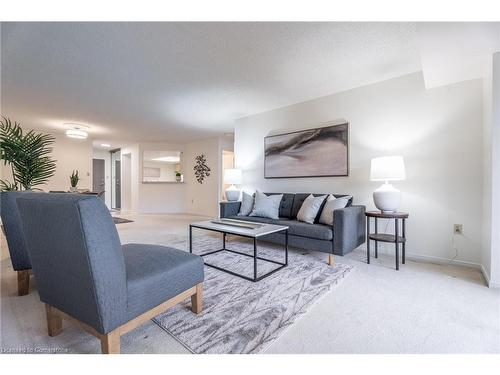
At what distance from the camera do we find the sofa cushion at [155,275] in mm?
1096

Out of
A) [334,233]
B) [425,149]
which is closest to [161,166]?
[334,233]

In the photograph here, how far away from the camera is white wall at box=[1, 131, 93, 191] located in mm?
5934

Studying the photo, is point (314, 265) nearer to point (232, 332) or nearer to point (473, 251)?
point (232, 332)

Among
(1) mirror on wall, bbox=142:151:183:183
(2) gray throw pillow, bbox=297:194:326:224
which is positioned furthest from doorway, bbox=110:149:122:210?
(2) gray throw pillow, bbox=297:194:326:224

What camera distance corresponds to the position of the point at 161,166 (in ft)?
23.4

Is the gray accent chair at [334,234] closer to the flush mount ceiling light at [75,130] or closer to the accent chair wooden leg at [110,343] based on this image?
the accent chair wooden leg at [110,343]

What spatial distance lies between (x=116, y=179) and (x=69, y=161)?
2.52m

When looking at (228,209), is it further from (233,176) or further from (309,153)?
(309,153)

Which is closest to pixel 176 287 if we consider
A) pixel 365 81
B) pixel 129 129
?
pixel 365 81

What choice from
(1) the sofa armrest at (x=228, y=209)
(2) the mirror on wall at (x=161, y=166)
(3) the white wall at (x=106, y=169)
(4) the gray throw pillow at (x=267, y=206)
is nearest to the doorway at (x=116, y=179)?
(3) the white wall at (x=106, y=169)

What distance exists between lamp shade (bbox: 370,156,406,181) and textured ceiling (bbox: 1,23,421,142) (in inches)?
41.6

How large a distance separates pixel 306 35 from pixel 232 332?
2.33 m

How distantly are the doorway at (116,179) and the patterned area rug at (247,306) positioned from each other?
7466mm

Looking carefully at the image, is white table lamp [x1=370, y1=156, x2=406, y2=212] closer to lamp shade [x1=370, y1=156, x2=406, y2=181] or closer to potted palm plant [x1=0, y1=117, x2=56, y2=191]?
lamp shade [x1=370, y1=156, x2=406, y2=181]
